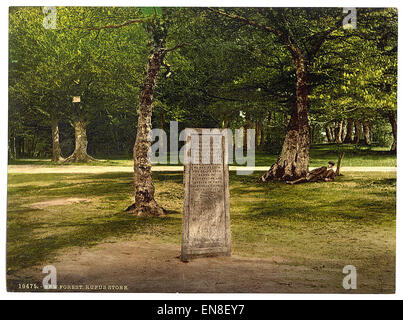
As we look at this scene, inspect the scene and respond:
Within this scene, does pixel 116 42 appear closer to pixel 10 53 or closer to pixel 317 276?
pixel 10 53

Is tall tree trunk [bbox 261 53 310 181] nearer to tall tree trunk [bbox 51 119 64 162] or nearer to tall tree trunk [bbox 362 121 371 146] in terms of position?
tall tree trunk [bbox 362 121 371 146]

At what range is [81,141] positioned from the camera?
7176mm

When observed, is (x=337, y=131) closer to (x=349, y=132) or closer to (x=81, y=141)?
(x=349, y=132)

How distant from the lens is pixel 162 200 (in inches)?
273

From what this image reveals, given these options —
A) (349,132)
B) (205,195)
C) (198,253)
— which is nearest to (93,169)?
(205,195)

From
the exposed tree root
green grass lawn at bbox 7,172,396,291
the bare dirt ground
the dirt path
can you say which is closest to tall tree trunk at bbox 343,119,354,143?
the dirt path

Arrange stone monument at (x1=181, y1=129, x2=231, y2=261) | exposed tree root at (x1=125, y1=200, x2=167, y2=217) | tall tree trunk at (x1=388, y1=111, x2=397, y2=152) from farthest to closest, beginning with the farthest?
1. tall tree trunk at (x1=388, y1=111, x2=397, y2=152)
2. exposed tree root at (x1=125, y1=200, x2=167, y2=217)
3. stone monument at (x1=181, y1=129, x2=231, y2=261)

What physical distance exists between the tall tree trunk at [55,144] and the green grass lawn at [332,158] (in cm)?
13

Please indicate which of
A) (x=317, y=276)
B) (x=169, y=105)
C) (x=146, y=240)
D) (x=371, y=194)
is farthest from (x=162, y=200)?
(x=371, y=194)

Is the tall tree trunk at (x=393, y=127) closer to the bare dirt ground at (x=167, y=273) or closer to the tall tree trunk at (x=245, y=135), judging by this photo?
the bare dirt ground at (x=167, y=273)

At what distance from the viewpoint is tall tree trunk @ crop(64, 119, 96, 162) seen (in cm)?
714

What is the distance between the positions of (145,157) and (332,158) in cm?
323

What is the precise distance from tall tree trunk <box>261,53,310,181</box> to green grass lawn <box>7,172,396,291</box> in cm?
23

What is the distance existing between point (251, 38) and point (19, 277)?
5558 millimetres
